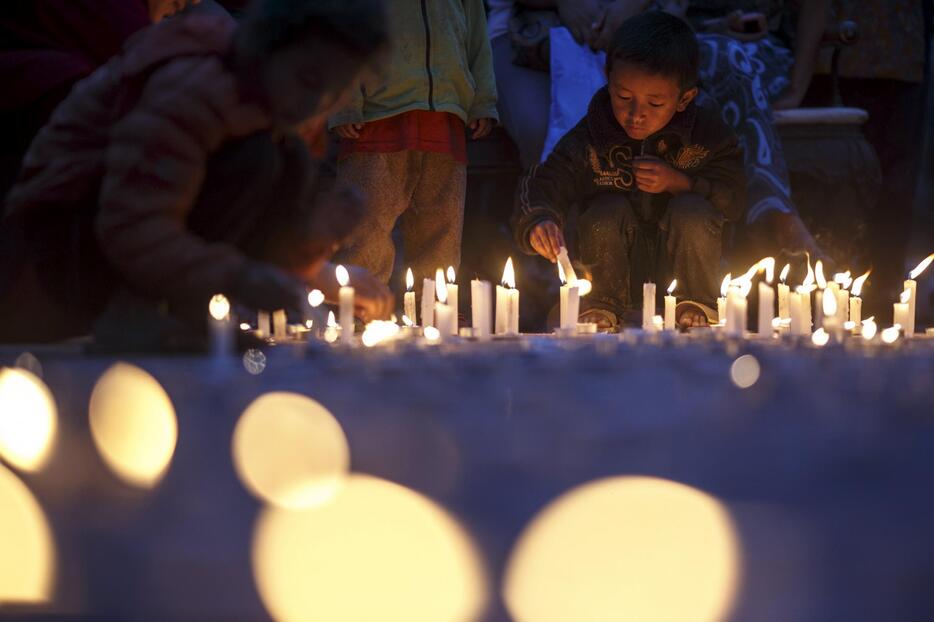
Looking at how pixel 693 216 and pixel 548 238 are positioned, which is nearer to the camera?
pixel 548 238

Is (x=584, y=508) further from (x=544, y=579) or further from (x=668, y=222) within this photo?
(x=668, y=222)

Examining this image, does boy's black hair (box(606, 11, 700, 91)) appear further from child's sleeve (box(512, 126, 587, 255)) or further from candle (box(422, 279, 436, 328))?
candle (box(422, 279, 436, 328))

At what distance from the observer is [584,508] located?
53.7 inches

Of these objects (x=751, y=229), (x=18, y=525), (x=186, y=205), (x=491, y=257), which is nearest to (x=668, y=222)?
(x=751, y=229)

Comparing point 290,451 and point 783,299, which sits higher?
point 783,299

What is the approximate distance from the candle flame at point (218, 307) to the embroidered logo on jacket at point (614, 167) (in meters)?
1.82

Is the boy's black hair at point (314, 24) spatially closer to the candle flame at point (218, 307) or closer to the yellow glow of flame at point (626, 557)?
the candle flame at point (218, 307)

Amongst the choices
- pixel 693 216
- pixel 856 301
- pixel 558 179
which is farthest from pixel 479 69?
pixel 856 301

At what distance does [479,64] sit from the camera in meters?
3.47

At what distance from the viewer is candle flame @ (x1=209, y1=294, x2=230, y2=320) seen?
177 cm

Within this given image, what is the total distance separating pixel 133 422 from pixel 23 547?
216 mm

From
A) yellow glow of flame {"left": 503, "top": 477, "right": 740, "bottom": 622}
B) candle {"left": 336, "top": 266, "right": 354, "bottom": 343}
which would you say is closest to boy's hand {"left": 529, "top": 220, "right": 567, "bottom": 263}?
candle {"left": 336, "top": 266, "right": 354, "bottom": 343}

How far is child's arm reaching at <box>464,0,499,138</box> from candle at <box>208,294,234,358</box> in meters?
1.77

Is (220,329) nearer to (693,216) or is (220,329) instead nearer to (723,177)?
(693,216)
